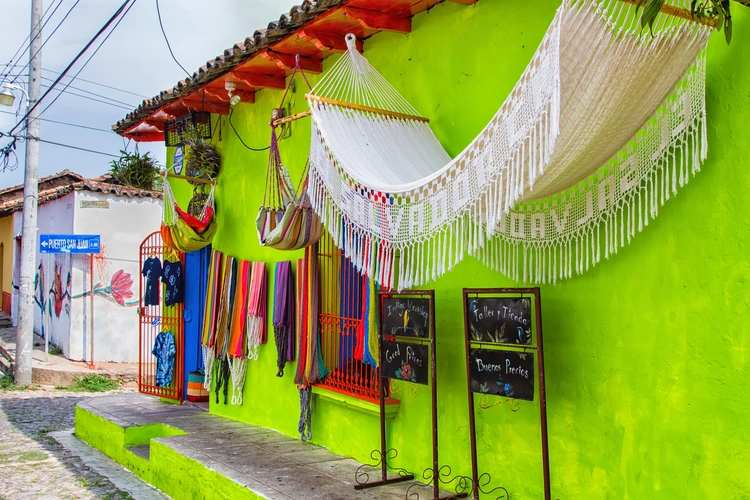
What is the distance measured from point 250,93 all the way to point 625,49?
17.5 feet

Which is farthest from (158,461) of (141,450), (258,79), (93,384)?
(93,384)

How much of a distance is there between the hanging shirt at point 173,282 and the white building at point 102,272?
17.6ft

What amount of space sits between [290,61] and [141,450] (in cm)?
408

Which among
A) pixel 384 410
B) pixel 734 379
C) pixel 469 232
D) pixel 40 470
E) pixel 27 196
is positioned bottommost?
pixel 40 470

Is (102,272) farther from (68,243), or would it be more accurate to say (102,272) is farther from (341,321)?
(341,321)

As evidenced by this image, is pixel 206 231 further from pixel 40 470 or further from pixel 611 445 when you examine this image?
pixel 611 445

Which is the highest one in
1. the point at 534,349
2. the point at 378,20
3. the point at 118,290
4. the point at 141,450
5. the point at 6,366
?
the point at 378,20

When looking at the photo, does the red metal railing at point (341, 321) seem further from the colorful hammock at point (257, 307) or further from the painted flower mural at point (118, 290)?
the painted flower mural at point (118, 290)

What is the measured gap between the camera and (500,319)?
401cm

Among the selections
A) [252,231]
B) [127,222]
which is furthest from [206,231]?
[127,222]

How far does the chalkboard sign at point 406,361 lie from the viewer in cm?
460

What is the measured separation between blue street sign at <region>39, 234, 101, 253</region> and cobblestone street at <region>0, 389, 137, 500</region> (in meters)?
2.53

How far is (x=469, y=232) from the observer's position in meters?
3.86

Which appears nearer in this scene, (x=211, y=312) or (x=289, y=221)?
(x=289, y=221)
